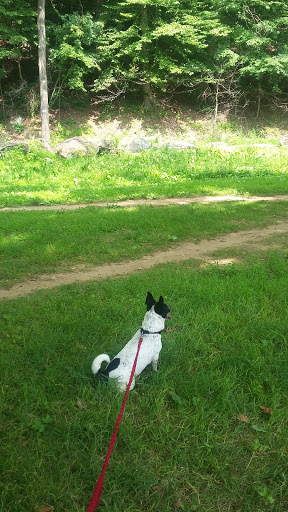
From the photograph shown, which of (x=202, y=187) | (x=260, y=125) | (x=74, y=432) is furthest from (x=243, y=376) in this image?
(x=260, y=125)

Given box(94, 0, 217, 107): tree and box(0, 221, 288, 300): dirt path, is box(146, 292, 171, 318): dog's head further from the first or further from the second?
box(94, 0, 217, 107): tree

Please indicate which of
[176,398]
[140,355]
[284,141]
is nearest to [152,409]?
[176,398]

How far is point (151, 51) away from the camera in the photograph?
25.8 meters

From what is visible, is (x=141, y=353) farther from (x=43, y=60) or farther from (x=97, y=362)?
(x=43, y=60)

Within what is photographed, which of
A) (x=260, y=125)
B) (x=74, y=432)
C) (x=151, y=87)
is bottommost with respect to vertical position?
(x=74, y=432)

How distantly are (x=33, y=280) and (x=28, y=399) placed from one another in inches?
107

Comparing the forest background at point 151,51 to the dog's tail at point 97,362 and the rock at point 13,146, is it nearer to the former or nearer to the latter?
the rock at point 13,146

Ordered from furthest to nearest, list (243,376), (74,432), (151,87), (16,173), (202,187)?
(151,87) → (16,173) → (202,187) → (243,376) → (74,432)

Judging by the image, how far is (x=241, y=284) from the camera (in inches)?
205

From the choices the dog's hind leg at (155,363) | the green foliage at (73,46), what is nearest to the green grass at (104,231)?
the dog's hind leg at (155,363)

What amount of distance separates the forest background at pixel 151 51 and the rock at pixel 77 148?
24.8ft

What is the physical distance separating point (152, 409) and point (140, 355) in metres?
0.42

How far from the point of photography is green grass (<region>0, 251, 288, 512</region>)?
242cm

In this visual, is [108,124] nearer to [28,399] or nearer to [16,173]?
[16,173]
